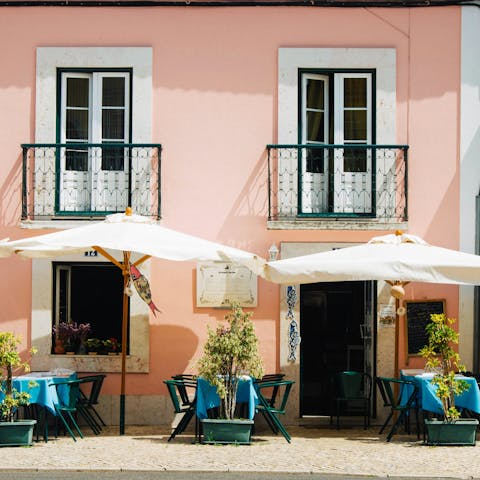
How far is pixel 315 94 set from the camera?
48.9ft

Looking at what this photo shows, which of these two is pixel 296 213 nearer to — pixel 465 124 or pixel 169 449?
pixel 465 124

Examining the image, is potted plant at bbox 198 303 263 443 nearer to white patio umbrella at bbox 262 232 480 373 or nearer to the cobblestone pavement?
the cobblestone pavement

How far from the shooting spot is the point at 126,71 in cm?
1473

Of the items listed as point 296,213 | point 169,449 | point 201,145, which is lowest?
point 169,449

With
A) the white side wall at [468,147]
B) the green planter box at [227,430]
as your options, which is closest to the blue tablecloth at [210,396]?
the green planter box at [227,430]

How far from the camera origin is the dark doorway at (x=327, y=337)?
1546cm

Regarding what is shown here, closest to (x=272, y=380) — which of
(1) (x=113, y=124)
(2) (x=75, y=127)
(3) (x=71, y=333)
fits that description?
(3) (x=71, y=333)

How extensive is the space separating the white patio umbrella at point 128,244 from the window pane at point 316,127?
109 inches

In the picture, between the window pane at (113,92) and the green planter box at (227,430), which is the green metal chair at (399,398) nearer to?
Answer: the green planter box at (227,430)

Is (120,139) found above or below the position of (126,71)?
below

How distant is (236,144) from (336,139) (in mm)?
1319

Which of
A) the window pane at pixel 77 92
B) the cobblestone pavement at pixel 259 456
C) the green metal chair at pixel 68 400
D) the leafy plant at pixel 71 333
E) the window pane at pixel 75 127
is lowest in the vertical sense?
the cobblestone pavement at pixel 259 456

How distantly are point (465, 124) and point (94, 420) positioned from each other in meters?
6.08

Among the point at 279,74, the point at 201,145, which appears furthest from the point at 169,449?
the point at 279,74
